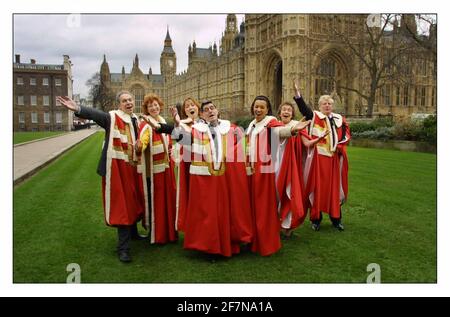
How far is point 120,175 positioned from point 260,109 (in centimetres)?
204

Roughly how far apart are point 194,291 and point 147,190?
177 cm

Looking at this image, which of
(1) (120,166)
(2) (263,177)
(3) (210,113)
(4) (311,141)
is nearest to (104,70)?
(1) (120,166)

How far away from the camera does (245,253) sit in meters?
4.82

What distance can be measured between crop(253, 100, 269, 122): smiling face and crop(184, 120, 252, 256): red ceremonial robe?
44 cm

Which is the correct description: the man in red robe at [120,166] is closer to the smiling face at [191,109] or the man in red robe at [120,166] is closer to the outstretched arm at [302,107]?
the smiling face at [191,109]

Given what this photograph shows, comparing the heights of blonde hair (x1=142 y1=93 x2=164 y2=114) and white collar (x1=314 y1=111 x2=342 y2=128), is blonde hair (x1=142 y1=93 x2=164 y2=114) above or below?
above

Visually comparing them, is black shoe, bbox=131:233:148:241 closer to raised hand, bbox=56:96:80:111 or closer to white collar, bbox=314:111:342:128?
raised hand, bbox=56:96:80:111

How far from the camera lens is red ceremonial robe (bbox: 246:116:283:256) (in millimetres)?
4668

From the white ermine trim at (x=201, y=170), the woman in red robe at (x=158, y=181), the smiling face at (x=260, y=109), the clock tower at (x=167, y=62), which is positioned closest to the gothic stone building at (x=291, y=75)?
the clock tower at (x=167, y=62)

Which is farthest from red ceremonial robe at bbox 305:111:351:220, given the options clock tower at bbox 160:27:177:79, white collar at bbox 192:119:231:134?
clock tower at bbox 160:27:177:79

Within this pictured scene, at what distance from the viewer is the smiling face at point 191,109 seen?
4.89 meters

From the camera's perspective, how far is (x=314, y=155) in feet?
19.2
